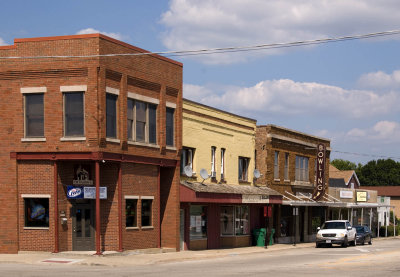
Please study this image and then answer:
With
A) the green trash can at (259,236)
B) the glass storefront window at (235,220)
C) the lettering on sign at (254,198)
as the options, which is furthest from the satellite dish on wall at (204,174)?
the green trash can at (259,236)

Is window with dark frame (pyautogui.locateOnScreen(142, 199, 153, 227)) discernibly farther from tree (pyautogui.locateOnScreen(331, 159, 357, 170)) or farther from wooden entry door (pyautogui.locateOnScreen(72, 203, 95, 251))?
tree (pyautogui.locateOnScreen(331, 159, 357, 170))

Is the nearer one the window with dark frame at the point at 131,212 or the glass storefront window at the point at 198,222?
the window with dark frame at the point at 131,212

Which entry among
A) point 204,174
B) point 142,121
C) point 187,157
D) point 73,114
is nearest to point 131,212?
point 142,121

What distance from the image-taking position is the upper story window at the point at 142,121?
3109 cm

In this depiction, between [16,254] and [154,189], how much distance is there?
Answer: 7.34 m

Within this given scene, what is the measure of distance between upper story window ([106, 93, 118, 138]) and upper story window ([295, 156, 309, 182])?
929 inches

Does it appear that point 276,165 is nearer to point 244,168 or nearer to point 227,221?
point 244,168

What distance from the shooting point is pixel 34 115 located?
29281 mm

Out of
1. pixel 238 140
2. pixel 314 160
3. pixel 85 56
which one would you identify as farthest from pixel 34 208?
pixel 314 160

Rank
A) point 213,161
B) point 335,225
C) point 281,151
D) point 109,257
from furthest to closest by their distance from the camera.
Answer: point 281,151, point 335,225, point 213,161, point 109,257

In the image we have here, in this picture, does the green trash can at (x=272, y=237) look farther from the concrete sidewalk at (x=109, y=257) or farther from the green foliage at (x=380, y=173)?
the green foliage at (x=380, y=173)

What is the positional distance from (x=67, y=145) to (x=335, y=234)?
2053 cm

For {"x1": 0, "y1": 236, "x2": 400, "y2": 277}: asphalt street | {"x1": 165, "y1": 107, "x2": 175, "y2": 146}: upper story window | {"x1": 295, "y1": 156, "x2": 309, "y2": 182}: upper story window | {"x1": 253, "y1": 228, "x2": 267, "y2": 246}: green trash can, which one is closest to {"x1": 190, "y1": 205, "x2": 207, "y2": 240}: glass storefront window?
{"x1": 165, "y1": 107, "x2": 175, "y2": 146}: upper story window

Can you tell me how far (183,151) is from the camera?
35.8m
